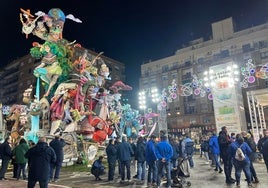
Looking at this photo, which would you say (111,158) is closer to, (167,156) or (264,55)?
(167,156)

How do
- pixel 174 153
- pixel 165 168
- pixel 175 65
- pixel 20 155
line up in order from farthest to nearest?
pixel 175 65 < pixel 174 153 < pixel 20 155 < pixel 165 168

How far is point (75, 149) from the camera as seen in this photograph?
1911cm

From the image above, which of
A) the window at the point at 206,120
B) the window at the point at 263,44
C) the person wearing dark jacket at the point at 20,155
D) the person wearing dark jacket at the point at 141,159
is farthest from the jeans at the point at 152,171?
the window at the point at 263,44

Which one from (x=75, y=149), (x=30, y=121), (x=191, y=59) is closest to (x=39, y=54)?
(x=30, y=121)

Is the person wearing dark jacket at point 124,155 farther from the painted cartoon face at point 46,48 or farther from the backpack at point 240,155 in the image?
the painted cartoon face at point 46,48

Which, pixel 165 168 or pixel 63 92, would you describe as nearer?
pixel 165 168

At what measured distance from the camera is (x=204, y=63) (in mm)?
57375

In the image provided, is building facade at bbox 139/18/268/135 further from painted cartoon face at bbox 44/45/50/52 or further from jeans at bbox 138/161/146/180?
jeans at bbox 138/161/146/180

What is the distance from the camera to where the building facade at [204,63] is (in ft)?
167

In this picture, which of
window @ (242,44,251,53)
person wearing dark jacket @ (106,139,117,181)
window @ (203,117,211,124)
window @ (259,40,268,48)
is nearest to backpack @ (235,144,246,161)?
person wearing dark jacket @ (106,139,117,181)

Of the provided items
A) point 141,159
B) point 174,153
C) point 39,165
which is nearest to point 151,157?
point 141,159

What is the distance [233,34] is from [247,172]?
170 feet

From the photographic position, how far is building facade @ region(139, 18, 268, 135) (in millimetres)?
50938

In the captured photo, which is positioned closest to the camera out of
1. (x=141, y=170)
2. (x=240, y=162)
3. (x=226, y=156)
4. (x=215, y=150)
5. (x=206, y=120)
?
(x=240, y=162)
